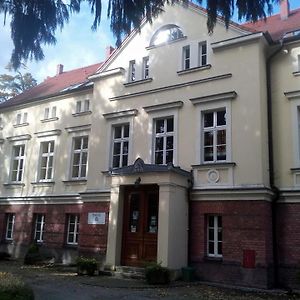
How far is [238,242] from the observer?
13.1 metres

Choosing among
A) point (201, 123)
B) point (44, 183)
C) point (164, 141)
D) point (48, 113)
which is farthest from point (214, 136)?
point (48, 113)

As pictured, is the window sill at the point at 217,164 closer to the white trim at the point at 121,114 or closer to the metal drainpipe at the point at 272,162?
the metal drainpipe at the point at 272,162

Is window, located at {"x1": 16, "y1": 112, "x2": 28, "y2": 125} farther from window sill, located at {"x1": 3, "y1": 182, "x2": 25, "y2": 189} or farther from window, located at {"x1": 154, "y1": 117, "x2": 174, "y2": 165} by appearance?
window, located at {"x1": 154, "y1": 117, "x2": 174, "y2": 165}

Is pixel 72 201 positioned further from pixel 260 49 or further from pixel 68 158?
pixel 260 49

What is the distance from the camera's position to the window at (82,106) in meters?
19.7

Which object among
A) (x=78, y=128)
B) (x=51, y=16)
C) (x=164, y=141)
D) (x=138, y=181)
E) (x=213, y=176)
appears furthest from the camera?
(x=78, y=128)

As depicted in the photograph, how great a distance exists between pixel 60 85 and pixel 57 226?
27.8 ft

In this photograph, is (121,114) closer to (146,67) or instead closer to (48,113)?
(146,67)

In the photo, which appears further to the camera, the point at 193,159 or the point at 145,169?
the point at 193,159

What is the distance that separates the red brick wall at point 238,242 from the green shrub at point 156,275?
5.60 feet

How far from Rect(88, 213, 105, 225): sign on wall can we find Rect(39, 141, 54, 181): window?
426 cm

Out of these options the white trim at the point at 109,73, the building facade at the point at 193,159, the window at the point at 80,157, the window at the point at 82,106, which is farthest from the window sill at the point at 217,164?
the window at the point at 82,106

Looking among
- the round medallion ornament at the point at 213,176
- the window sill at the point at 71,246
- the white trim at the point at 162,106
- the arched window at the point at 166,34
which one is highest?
the arched window at the point at 166,34

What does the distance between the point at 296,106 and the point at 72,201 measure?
34.3ft
